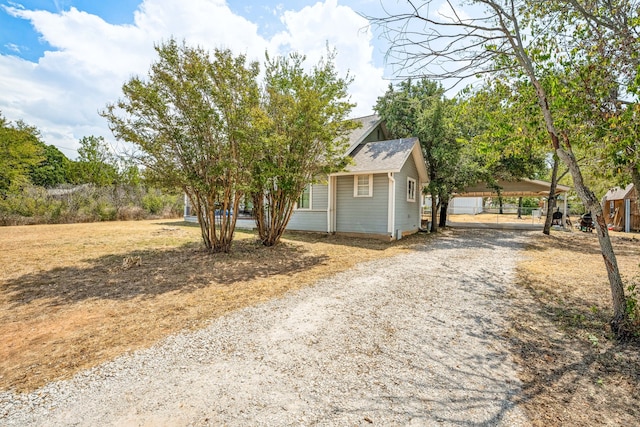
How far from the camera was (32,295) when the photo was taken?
4.69 meters

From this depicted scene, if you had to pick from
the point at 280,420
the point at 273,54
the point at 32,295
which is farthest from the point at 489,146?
the point at 32,295

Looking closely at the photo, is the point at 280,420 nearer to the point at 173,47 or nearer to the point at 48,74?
the point at 173,47

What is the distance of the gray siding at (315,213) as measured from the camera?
511 inches

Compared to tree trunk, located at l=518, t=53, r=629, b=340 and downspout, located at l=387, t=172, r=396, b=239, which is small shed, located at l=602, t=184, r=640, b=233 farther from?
tree trunk, located at l=518, t=53, r=629, b=340

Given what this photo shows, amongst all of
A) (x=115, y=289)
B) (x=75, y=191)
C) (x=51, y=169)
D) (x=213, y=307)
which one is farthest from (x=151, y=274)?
(x=51, y=169)

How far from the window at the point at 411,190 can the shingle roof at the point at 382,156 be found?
178cm

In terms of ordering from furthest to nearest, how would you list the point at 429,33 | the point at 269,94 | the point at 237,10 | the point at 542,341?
the point at 269,94
the point at 237,10
the point at 429,33
the point at 542,341

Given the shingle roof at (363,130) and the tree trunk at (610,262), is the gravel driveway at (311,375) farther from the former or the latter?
the shingle roof at (363,130)

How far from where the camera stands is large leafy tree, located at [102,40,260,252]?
6.73 m

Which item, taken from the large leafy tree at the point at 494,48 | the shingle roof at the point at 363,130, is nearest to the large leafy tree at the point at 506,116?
the large leafy tree at the point at 494,48

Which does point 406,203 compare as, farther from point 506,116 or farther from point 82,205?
point 82,205

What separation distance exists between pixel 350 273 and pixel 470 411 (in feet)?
13.9

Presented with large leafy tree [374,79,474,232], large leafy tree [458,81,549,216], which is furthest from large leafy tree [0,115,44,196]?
large leafy tree [458,81,549,216]

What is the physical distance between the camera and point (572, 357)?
3064 millimetres
